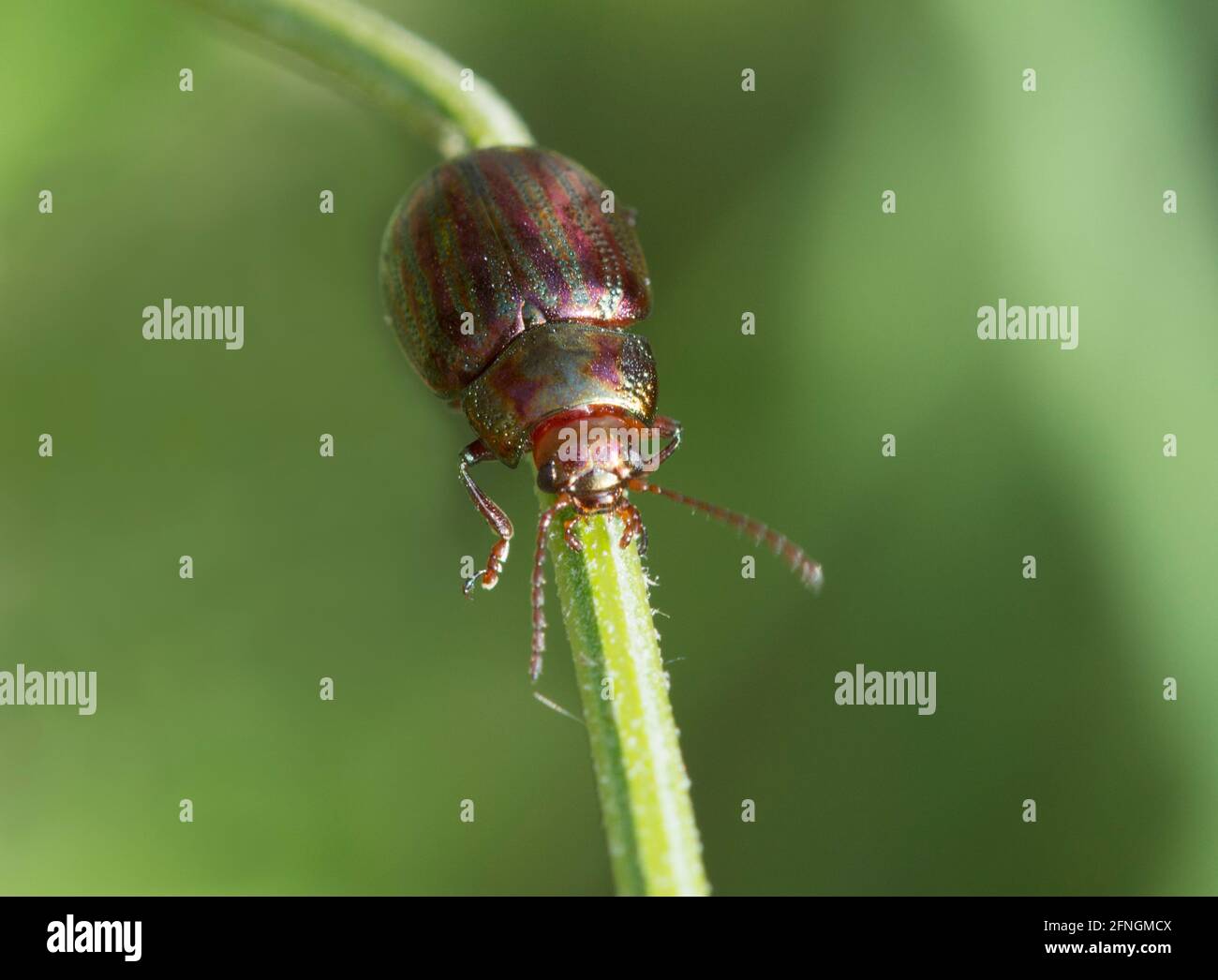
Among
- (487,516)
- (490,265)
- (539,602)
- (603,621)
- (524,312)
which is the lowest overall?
(603,621)

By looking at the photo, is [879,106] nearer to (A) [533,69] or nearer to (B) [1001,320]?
(B) [1001,320]

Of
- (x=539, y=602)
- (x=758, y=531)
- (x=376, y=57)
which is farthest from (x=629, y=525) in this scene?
(x=376, y=57)

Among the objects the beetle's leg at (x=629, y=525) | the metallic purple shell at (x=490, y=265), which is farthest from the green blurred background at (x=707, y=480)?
the beetle's leg at (x=629, y=525)

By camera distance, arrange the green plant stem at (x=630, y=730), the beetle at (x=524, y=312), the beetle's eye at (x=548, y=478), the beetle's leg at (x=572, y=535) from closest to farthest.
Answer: the green plant stem at (x=630, y=730) < the beetle's leg at (x=572, y=535) < the beetle's eye at (x=548, y=478) < the beetle at (x=524, y=312)

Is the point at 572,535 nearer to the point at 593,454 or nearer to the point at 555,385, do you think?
the point at 593,454

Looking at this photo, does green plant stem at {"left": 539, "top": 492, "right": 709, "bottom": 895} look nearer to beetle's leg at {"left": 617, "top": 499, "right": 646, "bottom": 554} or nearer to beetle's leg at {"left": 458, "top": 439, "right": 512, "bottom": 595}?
beetle's leg at {"left": 617, "top": 499, "right": 646, "bottom": 554}

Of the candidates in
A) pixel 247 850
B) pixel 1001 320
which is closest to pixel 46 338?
pixel 247 850

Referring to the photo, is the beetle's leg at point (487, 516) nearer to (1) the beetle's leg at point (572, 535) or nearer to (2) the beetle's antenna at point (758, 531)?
(2) the beetle's antenna at point (758, 531)
